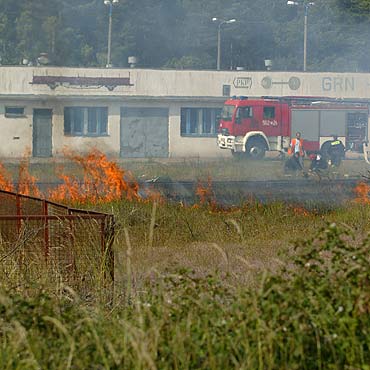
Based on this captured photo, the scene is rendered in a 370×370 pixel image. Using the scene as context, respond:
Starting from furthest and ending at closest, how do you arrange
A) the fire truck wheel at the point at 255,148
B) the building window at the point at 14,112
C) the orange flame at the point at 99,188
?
the fire truck wheel at the point at 255,148
the building window at the point at 14,112
the orange flame at the point at 99,188

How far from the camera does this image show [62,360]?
15.3 feet

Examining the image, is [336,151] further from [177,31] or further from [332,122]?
[177,31]

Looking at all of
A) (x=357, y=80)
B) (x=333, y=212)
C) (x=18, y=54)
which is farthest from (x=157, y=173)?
(x=333, y=212)

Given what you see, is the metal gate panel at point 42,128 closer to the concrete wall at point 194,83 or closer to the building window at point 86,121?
the building window at point 86,121

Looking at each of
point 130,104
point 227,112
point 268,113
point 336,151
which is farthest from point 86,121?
point 336,151

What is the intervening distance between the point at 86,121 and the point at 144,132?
4338 mm

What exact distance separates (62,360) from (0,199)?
24.3 feet

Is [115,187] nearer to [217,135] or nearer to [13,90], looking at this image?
[13,90]

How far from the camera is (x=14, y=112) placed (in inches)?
1411

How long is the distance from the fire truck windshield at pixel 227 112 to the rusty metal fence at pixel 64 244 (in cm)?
2868

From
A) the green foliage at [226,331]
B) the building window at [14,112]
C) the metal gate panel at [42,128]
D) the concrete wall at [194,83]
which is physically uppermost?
the concrete wall at [194,83]

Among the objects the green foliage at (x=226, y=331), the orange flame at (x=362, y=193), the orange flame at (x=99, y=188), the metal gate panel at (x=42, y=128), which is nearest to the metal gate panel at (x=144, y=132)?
the metal gate panel at (x=42, y=128)

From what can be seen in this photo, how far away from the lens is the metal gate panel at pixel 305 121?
123 feet

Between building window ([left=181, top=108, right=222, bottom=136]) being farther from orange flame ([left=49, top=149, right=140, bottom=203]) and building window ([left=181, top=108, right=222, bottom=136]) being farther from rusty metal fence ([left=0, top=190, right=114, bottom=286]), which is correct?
rusty metal fence ([left=0, top=190, right=114, bottom=286])
